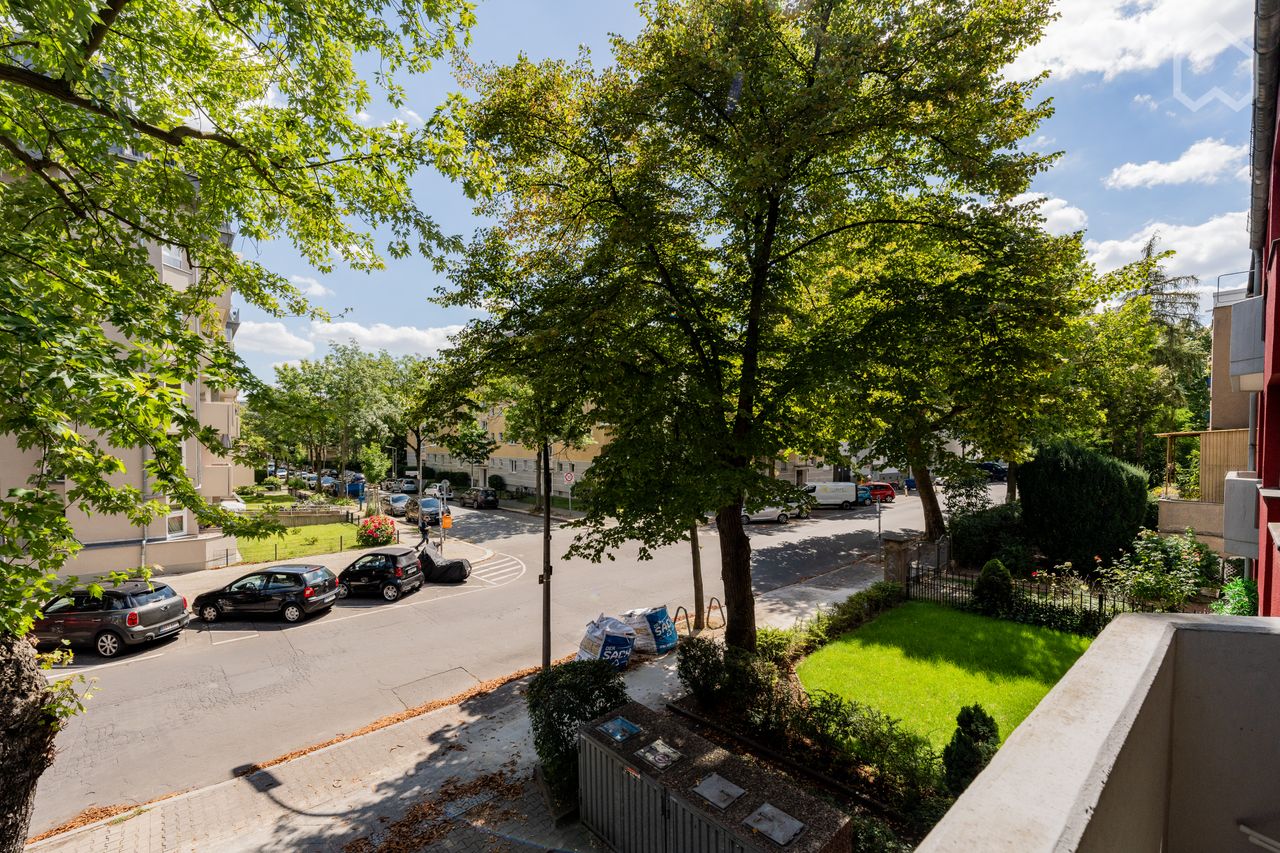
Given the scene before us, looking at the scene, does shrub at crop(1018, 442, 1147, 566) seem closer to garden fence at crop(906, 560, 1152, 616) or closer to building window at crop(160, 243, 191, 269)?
garden fence at crop(906, 560, 1152, 616)

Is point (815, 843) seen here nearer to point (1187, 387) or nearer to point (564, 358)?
point (564, 358)

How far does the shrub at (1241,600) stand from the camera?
9.72 metres

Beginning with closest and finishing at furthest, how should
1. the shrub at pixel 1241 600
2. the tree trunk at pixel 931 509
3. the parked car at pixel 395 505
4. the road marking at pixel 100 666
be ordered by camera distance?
the shrub at pixel 1241 600 < the road marking at pixel 100 666 < the tree trunk at pixel 931 509 < the parked car at pixel 395 505

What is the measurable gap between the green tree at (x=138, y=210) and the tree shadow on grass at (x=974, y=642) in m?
11.7

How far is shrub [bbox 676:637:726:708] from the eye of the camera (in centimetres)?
912

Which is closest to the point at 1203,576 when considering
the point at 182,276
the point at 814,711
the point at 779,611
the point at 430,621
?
the point at 779,611

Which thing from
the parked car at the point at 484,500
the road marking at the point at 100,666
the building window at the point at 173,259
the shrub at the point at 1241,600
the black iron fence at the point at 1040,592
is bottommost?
the parked car at the point at 484,500

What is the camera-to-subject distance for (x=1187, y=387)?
33156 millimetres

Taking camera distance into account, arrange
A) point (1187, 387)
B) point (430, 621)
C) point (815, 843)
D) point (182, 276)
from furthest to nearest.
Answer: point (1187, 387), point (182, 276), point (430, 621), point (815, 843)

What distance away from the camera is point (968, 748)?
604 cm

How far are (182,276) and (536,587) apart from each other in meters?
16.6

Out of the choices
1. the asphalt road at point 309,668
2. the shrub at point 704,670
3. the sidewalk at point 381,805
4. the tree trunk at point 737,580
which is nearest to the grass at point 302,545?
the asphalt road at point 309,668

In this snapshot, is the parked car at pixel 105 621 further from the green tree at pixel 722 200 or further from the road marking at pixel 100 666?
the green tree at pixel 722 200

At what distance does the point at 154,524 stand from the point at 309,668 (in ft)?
32.4
